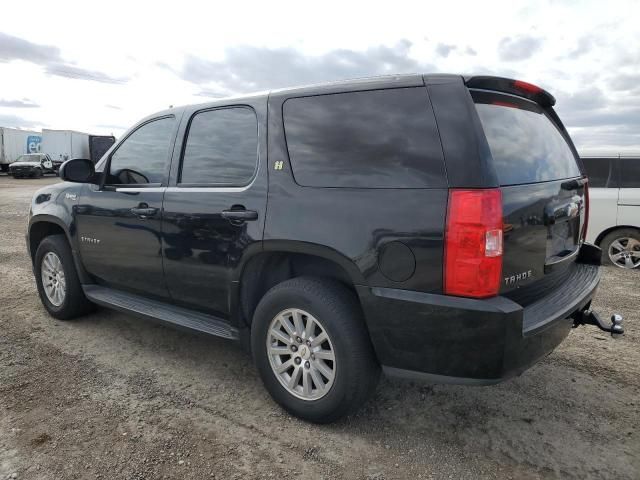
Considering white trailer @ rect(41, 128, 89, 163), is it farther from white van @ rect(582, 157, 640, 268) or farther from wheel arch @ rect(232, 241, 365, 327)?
wheel arch @ rect(232, 241, 365, 327)

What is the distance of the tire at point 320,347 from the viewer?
2566 mm

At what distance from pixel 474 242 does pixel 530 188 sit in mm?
552

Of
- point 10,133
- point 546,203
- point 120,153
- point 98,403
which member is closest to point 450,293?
point 546,203

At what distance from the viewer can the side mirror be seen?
3.88 metres

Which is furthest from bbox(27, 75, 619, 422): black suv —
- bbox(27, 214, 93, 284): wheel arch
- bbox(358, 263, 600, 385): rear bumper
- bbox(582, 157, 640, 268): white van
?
bbox(582, 157, 640, 268): white van

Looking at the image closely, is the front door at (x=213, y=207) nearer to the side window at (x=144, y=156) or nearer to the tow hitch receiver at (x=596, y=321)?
the side window at (x=144, y=156)

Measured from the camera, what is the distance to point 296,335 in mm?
2777

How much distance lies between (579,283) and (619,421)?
81 cm

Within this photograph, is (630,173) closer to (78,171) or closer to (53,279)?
(78,171)

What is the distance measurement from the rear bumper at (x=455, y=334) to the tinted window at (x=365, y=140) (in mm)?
562

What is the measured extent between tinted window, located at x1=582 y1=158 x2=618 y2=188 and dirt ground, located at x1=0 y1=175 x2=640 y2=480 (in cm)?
359

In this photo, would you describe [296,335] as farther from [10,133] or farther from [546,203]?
[10,133]

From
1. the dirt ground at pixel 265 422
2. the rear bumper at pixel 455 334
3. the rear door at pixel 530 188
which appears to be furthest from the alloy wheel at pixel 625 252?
the rear bumper at pixel 455 334

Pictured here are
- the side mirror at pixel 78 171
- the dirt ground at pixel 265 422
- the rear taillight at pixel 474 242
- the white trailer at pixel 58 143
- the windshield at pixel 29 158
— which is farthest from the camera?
the white trailer at pixel 58 143
